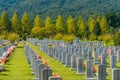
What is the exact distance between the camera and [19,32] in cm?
10500

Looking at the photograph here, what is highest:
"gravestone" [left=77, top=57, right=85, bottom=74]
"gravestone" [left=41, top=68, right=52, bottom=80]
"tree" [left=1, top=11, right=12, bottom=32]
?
"tree" [left=1, top=11, right=12, bottom=32]

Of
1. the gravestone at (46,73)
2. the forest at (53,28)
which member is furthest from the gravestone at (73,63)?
the forest at (53,28)

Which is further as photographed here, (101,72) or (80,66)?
(80,66)

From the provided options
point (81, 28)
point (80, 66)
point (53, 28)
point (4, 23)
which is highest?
point (4, 23)

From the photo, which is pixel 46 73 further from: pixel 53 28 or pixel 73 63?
pixel 53 28

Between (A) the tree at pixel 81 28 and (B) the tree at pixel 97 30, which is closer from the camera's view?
(B) the tree at pixel 97 30

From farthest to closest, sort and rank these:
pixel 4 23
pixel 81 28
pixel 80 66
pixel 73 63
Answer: pixel 81 28
pixel 4 23
pixel 73 63
pixel 80 66

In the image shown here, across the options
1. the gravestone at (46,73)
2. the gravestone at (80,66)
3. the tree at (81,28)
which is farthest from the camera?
the tree at (81,28)

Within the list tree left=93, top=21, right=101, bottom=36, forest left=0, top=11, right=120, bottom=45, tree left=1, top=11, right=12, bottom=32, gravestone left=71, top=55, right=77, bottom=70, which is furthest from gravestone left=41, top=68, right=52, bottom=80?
tree left=1, top=11, right=12, bottom=32

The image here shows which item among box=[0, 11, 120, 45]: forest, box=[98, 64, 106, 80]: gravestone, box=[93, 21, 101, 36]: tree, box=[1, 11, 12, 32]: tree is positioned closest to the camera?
box=[98, 64, 106, 80]: gravestone

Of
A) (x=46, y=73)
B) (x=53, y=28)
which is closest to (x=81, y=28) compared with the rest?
(x=53, y=28)

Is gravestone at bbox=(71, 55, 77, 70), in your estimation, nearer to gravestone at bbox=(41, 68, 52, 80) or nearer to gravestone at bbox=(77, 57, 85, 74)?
gravestone at bbox=(77, 57, 85, 74)

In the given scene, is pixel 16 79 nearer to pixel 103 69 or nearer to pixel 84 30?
pixel 103 69

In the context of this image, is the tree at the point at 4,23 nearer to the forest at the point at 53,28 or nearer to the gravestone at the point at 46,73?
the forest at the point at 53,28
